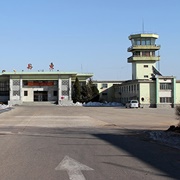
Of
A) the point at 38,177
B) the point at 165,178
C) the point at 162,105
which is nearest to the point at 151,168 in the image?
the point at 165,178

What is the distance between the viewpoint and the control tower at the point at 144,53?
9362 centimetres

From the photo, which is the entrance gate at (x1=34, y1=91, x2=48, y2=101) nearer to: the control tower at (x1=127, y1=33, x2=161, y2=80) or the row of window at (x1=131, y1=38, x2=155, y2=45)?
the control tower at (x1=127, y1=33, x2=161, y2=80)

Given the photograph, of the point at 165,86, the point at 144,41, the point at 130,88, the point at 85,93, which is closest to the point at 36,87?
the point at 85,93

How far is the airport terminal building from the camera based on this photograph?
10475 cm

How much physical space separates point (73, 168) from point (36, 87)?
101388 mm

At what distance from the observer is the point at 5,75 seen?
108 meters

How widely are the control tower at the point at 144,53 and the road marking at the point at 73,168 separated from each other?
84.3m

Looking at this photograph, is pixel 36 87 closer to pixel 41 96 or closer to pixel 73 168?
pixel 41 96

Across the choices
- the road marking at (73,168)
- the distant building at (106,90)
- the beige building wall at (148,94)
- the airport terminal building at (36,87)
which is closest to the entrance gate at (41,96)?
the airport terminal building at (36,87)

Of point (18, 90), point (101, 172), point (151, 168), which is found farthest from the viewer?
point (18, 90)

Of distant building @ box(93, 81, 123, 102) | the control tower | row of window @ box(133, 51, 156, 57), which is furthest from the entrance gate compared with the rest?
row of window @ box(133, 51, 156, 57)

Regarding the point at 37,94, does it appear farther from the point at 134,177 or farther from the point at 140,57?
the point at 134,177

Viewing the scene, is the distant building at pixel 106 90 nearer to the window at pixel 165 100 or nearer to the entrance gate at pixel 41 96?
the entrance gate at pixel 41 96

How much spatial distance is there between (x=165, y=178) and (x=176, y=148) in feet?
18.1
